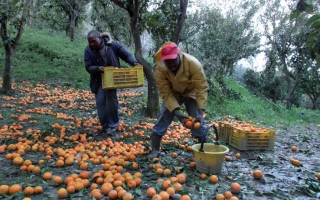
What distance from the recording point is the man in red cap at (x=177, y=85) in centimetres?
335

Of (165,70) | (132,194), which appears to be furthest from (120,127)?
(132,194)

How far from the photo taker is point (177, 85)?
145 inches

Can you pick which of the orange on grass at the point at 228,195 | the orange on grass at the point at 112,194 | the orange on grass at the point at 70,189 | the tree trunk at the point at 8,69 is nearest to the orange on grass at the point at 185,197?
the orange on grass at the point at 228,195

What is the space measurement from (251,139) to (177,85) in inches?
78.2

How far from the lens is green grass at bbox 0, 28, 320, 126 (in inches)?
405

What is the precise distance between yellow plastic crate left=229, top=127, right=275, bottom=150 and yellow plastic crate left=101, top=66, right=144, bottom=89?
1.94m

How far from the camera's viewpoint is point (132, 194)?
2.92 m

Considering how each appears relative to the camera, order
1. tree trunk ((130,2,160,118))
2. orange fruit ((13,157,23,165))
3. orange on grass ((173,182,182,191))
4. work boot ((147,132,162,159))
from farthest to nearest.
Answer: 1. tree trunk ((130,2,160,118))
2. work boot ((147,132,162,159))
3. orange fruit ((13,157,23,165))
4. orange on grass ((173,182,182,191))

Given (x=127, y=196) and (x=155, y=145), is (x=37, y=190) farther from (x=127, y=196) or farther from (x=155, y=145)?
(x=155, y=145)

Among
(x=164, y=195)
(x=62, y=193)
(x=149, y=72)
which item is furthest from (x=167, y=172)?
(x=149, y=72)

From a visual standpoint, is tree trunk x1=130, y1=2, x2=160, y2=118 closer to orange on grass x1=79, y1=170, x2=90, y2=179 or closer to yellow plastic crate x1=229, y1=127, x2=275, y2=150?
yellow plastic crate x1=229, y1=127, x2=275, y2=150

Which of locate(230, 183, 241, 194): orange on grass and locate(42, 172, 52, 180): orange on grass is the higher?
locate(42, 172, 52, 180): orange on grass

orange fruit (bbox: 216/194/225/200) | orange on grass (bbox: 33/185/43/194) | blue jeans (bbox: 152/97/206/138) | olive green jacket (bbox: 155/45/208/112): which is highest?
olive green jacket (bbox: 155/45/208/112)

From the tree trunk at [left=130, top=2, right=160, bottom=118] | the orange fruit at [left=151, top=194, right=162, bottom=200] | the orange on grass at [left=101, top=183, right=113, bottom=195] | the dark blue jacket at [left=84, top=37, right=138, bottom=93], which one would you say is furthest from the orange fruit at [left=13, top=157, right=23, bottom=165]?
the tree trunk at [left=130, top=2, right=160, bottom=118]
